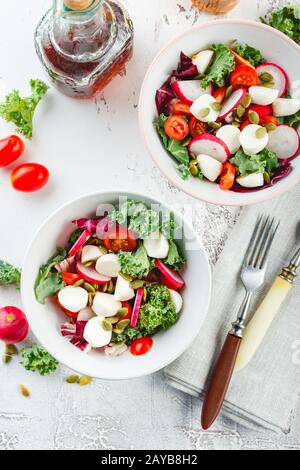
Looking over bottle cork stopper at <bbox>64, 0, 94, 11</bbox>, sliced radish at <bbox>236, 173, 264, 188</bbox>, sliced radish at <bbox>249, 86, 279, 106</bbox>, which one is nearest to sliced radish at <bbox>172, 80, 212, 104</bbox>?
sliced radish at <bbox>249, 86, 279, 106</bbox>

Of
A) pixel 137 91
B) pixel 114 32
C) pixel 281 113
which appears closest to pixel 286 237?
pixel 281 113

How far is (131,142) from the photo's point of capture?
1556mm

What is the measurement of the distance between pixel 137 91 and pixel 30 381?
88cm

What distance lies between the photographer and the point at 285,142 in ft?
4.64

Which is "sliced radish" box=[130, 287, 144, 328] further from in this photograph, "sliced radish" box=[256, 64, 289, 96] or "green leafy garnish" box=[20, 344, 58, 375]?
"sliced radish" box=[256, 64, 289, 96]

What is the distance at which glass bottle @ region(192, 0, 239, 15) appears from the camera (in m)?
1.50

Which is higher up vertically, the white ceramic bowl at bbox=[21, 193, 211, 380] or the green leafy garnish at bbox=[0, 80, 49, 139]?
the green leafy garnish at bbox=[0, 80, 49, 139]

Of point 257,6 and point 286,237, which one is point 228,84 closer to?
point 257,6

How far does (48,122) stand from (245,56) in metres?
0.57

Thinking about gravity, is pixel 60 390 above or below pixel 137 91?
below

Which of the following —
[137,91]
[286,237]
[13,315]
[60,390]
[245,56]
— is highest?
[245,56]

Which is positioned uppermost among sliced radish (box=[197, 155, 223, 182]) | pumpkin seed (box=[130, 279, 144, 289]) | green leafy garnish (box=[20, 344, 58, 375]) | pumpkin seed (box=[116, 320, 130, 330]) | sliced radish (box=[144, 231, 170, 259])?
sliced radish (box=[197, 155, 223, 182])

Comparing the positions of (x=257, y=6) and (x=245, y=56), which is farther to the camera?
(x=257, y=6)

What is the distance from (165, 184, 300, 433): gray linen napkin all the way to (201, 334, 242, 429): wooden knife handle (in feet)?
0.14
